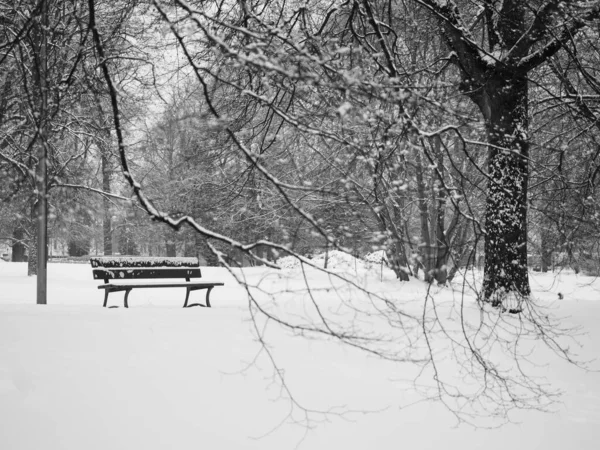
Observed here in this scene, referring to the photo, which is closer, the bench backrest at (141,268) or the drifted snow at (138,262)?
the bench backrest at (141,268)

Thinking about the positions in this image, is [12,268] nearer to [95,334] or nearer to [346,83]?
[95,334]

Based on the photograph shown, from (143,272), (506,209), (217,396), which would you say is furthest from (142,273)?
(217,396)

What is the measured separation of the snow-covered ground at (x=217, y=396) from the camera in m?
3.36

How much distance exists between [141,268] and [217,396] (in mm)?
6184

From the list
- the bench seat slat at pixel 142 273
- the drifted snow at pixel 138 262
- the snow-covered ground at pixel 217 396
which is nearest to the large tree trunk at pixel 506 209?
the snow-covered ground at pixel 217 396

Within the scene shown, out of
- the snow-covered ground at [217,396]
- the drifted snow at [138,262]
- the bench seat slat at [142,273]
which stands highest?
the drifted snow at [138,262]

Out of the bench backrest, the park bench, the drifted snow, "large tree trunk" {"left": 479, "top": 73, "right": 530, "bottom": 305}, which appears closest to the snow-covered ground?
"large tree trunk" {"left": 479, "top": 73, "right": 530, "bottom": 305}

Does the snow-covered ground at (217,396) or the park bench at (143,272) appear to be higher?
the park bench at (143,272)

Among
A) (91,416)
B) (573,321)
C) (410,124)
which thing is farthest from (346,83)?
(573,321)

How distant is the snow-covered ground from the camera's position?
132 inches

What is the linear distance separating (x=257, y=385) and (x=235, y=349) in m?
0.76

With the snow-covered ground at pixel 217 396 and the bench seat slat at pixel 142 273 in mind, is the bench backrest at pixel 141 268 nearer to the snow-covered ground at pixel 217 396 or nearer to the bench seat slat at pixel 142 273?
the bench seat slat at pixel 142 273

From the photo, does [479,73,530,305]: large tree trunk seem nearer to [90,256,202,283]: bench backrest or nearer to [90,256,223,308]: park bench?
[90,256,223,308]: park bench

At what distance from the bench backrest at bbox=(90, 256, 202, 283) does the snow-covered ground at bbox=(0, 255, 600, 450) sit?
3.55m
